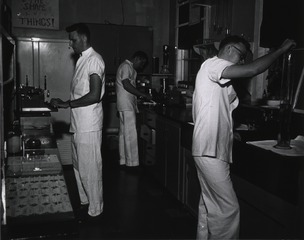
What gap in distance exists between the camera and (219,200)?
2.49 metres

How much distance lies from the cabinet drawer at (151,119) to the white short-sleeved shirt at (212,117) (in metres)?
2.35

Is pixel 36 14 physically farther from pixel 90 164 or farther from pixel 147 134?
pixel 90 164

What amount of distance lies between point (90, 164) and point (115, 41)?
11.8 feet

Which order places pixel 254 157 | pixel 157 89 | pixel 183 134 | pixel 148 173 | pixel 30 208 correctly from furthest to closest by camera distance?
pixel 157 89 < pixel 148 173 < pixel 183 134 < pixel 254 157 < pixel 30 208

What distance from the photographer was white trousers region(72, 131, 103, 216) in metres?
3.37

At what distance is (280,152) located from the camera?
237cm

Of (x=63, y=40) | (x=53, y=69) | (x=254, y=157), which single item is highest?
(x=63, y=40)

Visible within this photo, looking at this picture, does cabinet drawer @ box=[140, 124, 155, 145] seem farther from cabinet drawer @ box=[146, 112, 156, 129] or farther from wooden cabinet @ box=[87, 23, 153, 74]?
wooden cabinet @ box=[87, 23, 153, 74]

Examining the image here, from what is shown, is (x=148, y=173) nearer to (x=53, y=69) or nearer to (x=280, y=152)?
(x=53, y=69)

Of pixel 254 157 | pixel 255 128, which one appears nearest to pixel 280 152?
pixel 254 157

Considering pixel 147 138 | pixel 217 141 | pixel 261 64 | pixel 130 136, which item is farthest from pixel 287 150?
pixel 130 136

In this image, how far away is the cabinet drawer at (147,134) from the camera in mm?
5010

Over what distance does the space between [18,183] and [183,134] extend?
5.99 ft

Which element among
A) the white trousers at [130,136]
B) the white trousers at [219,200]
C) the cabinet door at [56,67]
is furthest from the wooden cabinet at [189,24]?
the white trousers at [219,200]
